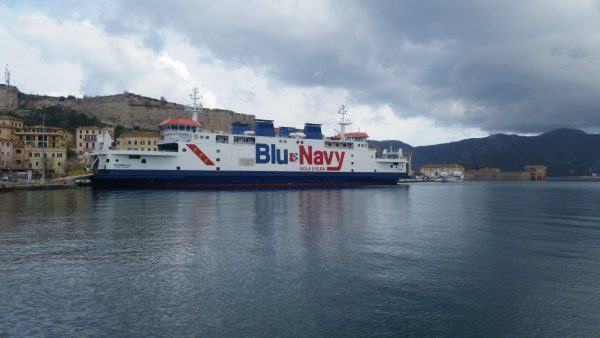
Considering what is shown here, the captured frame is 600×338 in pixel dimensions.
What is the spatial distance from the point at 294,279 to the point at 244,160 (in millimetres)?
42862

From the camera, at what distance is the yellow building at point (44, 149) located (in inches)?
2318

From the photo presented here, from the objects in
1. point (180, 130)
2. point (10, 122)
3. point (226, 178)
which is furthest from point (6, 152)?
point (226, 178)

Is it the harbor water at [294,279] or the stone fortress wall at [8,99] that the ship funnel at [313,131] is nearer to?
the harbor water at [294,279]

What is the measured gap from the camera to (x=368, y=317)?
341 inches

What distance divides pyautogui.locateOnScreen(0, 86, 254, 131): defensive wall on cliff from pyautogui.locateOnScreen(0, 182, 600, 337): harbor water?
258 ft

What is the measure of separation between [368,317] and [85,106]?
3893 inches

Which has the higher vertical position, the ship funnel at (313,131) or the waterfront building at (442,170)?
the ship funnel at (313,131)

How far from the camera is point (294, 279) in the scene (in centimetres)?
1123

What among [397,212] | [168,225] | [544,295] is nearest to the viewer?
[544,295]

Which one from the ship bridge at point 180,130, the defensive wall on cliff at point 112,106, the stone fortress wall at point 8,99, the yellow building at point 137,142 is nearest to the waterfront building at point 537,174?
the defensive wall on cliff at point 112,106

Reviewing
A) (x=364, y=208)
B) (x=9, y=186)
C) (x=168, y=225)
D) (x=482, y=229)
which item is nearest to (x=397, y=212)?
(x=364, y=208)

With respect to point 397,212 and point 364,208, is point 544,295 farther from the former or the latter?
point 364,208

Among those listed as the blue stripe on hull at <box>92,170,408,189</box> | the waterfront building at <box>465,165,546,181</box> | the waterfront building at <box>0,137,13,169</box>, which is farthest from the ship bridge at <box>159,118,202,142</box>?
the waterfront building at <box>465,165,546,181</box>

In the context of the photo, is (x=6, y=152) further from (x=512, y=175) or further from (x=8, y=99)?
(x=512, y=175)
